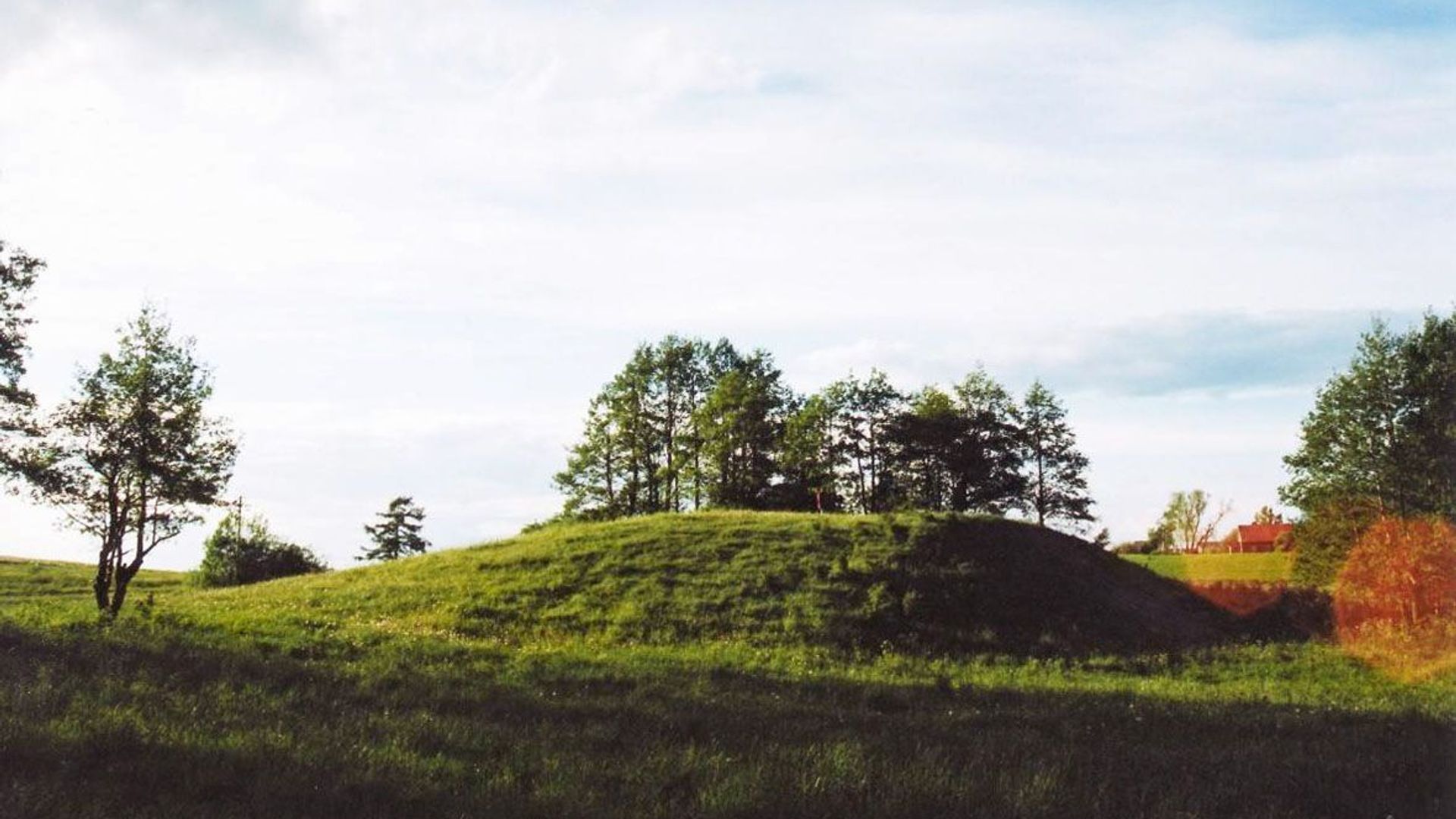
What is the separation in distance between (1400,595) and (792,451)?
4341 centimetres

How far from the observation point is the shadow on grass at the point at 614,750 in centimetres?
707

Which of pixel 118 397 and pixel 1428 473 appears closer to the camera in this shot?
pixel 118 397

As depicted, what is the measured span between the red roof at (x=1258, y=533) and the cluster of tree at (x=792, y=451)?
1876 inches

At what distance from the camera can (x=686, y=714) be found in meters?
12.2

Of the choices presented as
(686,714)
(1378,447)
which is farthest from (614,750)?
(1378,447)

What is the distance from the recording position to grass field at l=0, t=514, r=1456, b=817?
7.31 metres

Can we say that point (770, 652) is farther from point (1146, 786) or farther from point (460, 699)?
point (1146, 786)

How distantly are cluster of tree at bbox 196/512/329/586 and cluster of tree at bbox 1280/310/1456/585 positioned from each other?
61.4 metres

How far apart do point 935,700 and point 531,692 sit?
698cm

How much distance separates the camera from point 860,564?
105 feet

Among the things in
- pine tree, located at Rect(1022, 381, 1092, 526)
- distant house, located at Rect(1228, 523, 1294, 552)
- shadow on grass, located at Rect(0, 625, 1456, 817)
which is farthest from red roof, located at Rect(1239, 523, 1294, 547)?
shadow on grass, located at Rect(0, 625, 1456, 817)

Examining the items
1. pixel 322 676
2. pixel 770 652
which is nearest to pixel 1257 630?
pixel 770 652

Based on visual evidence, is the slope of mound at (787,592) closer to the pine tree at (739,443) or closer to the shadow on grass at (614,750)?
the shadow on grass at (614,750)

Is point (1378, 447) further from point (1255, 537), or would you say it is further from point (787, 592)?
point (1255, 537)
